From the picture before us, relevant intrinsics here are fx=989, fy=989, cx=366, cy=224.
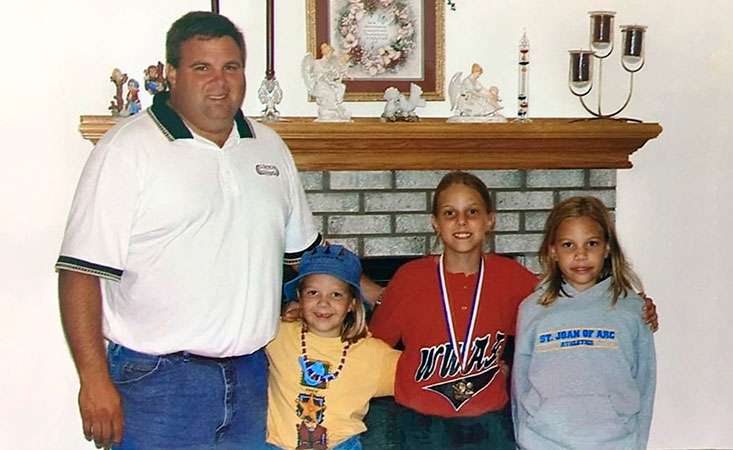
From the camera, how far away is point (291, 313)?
2699mm

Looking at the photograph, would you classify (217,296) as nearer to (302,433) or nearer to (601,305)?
(302,433)

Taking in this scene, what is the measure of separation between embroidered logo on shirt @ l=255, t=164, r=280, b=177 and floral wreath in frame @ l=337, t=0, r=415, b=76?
3.19ft

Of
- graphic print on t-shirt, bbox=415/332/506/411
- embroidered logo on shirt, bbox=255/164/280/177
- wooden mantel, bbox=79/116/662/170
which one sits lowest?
graphic print on t-shirt, bbox=415/332/506/411

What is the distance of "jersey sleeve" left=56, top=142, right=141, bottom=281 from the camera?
2168 millimetres

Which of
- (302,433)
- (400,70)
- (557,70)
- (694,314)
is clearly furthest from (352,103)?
(694,314)

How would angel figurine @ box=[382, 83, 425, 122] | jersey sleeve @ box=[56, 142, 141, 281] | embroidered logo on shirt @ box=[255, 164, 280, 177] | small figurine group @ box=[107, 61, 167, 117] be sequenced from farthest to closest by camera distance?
angel figurine @ box=[382, 83, 425, 122]
small figurine group @ box=[107, 61, 167, 117]
embroidered logo on shirt @ box=[255, 164, 280, 177]
jersey sleeve @ box=[56, 142, 141, 281]

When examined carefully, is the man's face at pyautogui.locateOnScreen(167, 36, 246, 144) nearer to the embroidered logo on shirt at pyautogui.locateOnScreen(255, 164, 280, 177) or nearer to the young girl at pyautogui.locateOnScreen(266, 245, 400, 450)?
the embroidered logo on shirt at pyautogui.locateOnScreen(255, 164, 280, 177)

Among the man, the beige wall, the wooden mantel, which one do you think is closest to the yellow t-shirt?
the man

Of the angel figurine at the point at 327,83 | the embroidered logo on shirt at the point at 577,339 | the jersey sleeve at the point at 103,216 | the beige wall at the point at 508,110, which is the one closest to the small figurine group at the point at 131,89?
the beige wall at the point at 508,110

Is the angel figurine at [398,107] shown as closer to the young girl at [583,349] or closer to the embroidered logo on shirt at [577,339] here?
the young girl at [583,349]

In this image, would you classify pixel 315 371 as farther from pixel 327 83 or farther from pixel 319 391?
pixel 327 83

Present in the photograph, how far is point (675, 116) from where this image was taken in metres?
3.55

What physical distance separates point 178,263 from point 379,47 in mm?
1344

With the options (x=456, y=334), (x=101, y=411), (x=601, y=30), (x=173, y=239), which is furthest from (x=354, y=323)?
(x=601, y=30)
